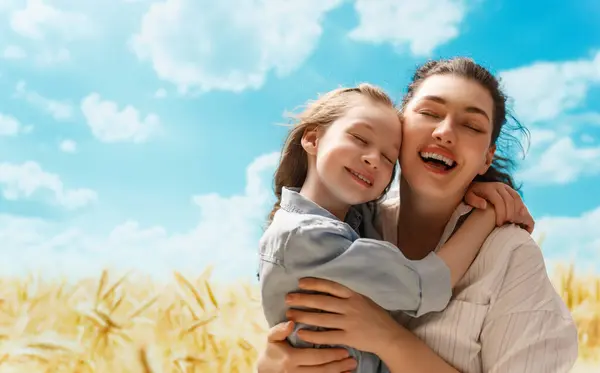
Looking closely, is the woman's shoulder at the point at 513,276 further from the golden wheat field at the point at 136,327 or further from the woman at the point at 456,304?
the golden wheat field at the point at 136,327

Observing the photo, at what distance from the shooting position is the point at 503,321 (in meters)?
1.66

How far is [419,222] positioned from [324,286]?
1.67ft

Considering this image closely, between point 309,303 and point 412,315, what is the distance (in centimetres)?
25

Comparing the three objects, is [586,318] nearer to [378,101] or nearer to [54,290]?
[378,101]

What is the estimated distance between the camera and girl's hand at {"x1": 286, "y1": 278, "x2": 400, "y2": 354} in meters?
1.52

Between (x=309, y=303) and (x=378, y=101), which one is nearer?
(x=309, y=303)

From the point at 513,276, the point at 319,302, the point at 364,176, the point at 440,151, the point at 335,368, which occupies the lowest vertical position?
the point at 335,368

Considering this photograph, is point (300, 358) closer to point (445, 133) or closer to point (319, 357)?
point (319, 357)

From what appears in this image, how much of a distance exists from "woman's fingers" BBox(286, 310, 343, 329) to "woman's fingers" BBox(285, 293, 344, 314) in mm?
14

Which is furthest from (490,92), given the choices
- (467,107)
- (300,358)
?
(300,358)

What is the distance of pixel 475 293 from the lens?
1.66 metres

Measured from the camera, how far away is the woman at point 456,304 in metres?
1.54

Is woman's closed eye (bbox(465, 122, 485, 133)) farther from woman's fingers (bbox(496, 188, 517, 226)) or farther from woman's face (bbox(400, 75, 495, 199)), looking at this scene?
woman's fingers (bbox(496, 188, 517, 226))

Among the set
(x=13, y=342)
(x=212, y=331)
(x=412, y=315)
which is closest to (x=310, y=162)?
(x=412, y=315)
